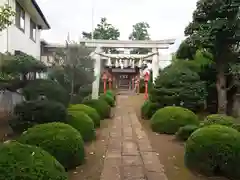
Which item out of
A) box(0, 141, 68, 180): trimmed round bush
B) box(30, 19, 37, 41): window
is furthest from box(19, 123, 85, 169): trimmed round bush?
box(30, 19, 37, 41): window

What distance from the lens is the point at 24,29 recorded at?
690 inches

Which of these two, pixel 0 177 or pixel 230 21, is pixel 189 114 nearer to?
pixel 230 21

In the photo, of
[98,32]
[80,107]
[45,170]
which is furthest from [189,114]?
[98,32]

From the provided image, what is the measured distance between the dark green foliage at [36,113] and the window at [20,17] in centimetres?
808

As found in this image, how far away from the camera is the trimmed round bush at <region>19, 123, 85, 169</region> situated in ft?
21.1

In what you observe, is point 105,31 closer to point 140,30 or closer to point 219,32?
point 140,30

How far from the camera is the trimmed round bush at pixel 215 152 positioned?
20.4ft

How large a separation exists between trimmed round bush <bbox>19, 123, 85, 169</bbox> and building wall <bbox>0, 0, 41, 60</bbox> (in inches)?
265

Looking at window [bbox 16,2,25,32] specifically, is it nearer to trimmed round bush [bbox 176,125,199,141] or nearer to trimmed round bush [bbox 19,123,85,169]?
trimmed round bush [bbox 176,125,199,141]

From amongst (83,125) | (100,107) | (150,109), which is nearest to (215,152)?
(83,125)

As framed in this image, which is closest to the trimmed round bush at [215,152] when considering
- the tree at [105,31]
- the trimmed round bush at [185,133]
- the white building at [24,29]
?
the trimmed round bush at [185,133]

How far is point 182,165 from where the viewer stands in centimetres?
721

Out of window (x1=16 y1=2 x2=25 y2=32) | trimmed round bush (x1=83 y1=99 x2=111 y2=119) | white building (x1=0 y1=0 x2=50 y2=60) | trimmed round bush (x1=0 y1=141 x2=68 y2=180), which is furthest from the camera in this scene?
window (x1=16 y1=2 x2=25 y2=32)

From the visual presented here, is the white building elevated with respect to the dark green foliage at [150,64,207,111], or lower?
elevated
